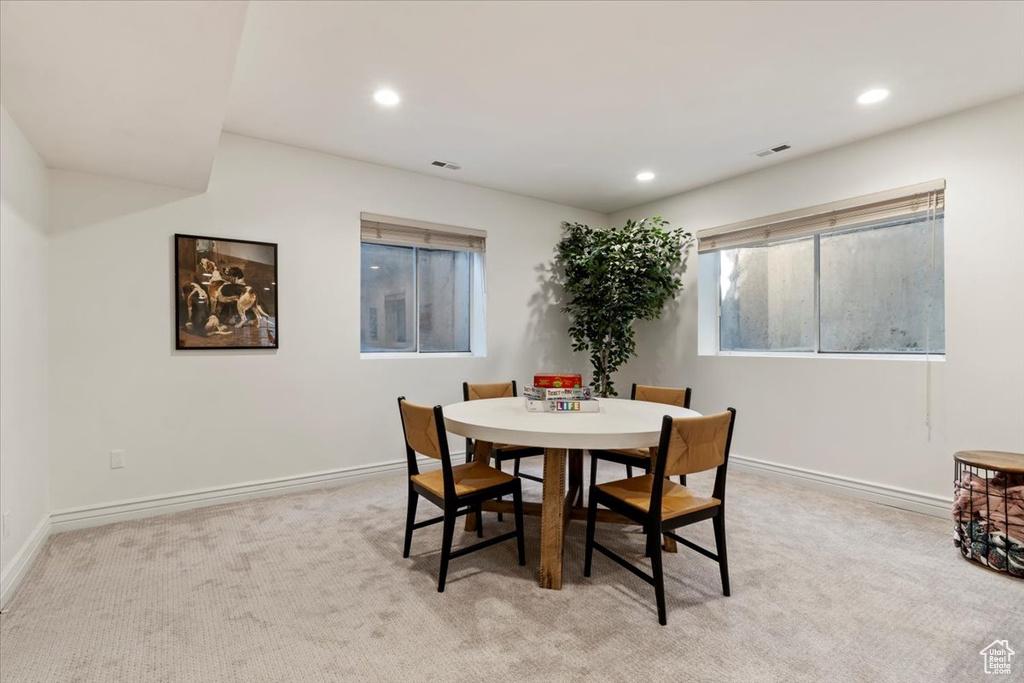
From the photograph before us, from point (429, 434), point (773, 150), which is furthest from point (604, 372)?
point (429, 434)

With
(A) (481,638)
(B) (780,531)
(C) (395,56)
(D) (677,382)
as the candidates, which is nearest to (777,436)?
(D) (677,382)

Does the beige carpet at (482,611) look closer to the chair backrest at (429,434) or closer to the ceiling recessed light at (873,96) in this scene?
the chair backrest at (429,434)

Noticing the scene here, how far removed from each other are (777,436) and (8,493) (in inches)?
188

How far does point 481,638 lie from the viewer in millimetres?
1788

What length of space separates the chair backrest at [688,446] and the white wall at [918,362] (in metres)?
2.12

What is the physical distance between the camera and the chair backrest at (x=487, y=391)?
→ 332 centimetres

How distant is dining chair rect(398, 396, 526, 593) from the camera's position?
2.10 m

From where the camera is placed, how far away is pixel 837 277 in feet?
12.4

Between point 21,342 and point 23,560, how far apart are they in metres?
1.03

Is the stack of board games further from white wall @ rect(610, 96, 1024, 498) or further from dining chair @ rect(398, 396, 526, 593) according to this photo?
white wall @ rect(610, 96, 1024, 498)

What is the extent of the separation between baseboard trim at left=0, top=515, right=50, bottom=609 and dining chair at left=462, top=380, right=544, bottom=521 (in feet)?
6.91

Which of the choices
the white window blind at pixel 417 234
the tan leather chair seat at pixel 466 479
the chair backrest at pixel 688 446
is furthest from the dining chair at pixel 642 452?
the white window blind at pixel 417 234

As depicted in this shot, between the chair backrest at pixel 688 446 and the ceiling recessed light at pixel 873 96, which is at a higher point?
the ceiling recessed light at pixel 873 96

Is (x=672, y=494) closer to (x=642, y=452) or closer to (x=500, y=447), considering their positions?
(x=642, y=452)
